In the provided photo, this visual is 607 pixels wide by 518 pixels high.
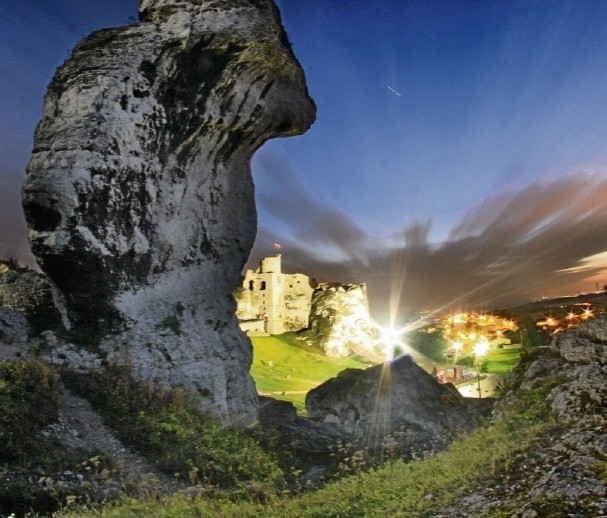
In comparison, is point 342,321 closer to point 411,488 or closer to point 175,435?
point 175,435

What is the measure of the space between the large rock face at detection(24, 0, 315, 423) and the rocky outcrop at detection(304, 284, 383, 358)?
195 feet

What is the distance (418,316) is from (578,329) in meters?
113

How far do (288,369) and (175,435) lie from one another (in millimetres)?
42504

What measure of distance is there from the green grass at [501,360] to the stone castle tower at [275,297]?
4318 centimetres

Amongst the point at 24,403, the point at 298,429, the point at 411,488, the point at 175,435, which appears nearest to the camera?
the point at 411,488

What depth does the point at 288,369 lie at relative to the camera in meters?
58.8

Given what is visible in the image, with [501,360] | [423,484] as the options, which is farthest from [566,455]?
[501,360]

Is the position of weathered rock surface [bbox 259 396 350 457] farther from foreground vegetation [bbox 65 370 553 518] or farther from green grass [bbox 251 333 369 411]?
green grass [bbox 251 333 369 411]

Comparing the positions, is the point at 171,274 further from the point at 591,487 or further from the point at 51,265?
the point at 591,487

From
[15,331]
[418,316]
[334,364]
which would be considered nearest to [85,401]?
[15,331]

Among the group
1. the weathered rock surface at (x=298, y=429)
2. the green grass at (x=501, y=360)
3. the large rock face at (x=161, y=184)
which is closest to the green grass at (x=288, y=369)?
the weathered rock surface at (x=298, y=429)

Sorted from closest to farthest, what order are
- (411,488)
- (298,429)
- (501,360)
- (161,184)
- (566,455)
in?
(566,455), (411,488), (298,429), (161,184), (501,360)

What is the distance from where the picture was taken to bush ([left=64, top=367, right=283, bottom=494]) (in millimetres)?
15461

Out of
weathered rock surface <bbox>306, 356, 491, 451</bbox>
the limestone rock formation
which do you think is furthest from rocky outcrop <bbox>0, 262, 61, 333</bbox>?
the limestone rock formation
